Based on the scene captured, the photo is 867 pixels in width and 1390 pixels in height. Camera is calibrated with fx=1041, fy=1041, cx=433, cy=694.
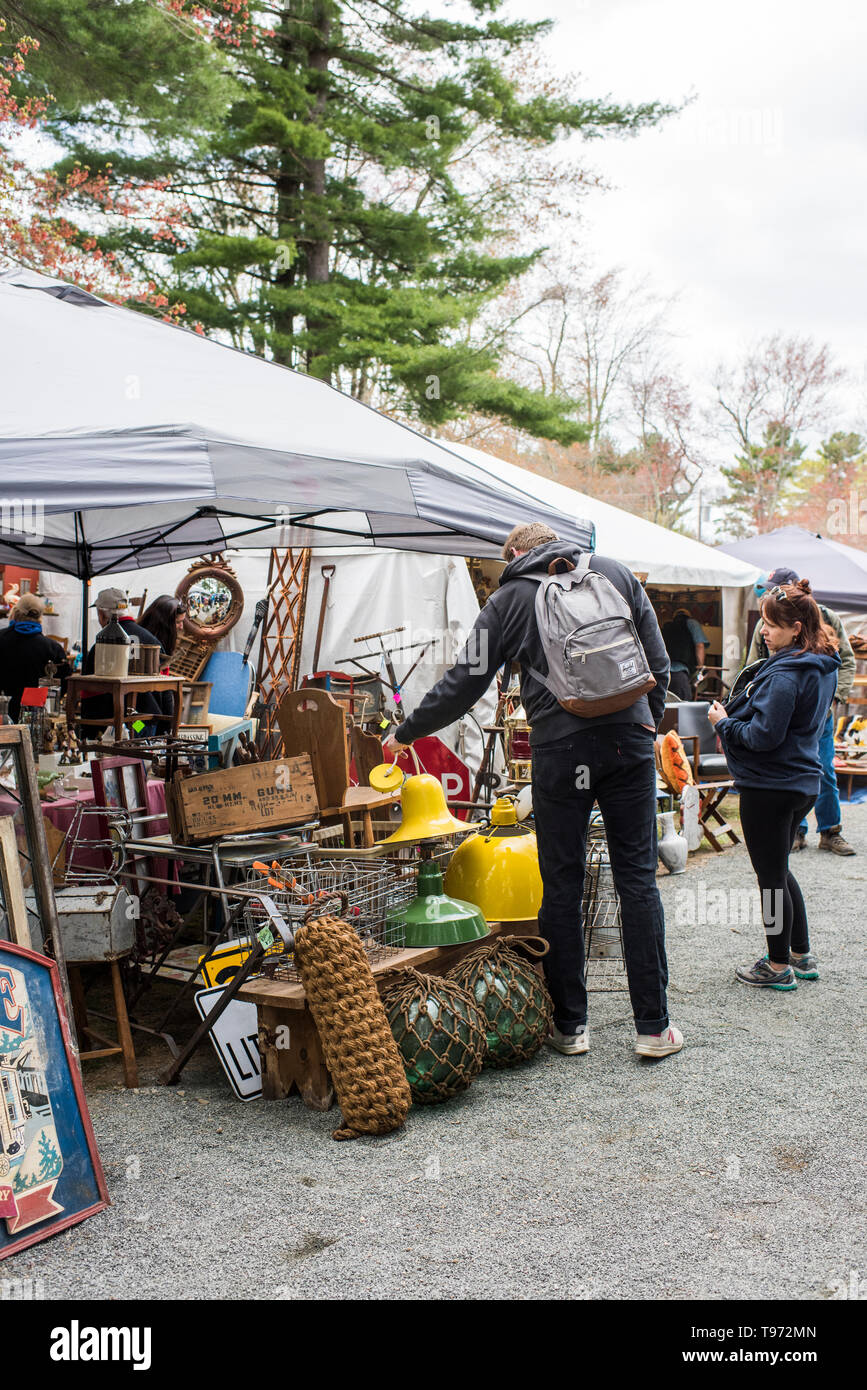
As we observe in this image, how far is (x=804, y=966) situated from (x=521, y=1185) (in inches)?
96.4

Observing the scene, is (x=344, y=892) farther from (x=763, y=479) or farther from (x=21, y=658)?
(x=763, y=479)

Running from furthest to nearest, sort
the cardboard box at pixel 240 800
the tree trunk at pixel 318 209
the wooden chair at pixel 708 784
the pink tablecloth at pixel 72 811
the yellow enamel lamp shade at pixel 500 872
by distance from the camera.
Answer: the tree trunk at pixel 318 209, the wooden chair at pixel 708 784, the pink tablecloth at pixel 72 811, the yellow enamel lamp shade at pixel 500 872, the cardboard box at pixel 240 800

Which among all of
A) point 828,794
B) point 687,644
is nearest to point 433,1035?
point 828,794

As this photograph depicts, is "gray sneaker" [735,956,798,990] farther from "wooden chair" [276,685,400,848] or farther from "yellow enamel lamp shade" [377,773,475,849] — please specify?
"wooden chair" [276,685,400,848]

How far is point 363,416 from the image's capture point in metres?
4.57

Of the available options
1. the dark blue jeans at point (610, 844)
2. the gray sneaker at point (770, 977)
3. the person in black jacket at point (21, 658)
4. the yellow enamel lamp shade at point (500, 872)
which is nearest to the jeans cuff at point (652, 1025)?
the dark blue jeans at point (610, 844)

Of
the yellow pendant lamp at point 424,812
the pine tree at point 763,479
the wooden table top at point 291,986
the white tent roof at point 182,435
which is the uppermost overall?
the pine tree at point 763,479

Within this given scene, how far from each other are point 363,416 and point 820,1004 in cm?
328

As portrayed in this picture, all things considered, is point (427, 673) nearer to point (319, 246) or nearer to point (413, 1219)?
point (319, 246)

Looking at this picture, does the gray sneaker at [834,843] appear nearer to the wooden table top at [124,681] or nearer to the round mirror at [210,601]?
the wooden table top at [124,681]

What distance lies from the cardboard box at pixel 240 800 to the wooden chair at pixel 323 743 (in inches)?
13.7

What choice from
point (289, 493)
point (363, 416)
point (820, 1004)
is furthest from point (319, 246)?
point (820, 1004)

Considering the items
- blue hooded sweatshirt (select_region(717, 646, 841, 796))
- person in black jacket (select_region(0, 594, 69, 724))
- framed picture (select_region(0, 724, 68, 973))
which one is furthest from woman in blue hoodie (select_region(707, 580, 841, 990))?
person in black jacket (select_region(0, 594, 69, 724))

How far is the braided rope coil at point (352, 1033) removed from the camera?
329 cm
